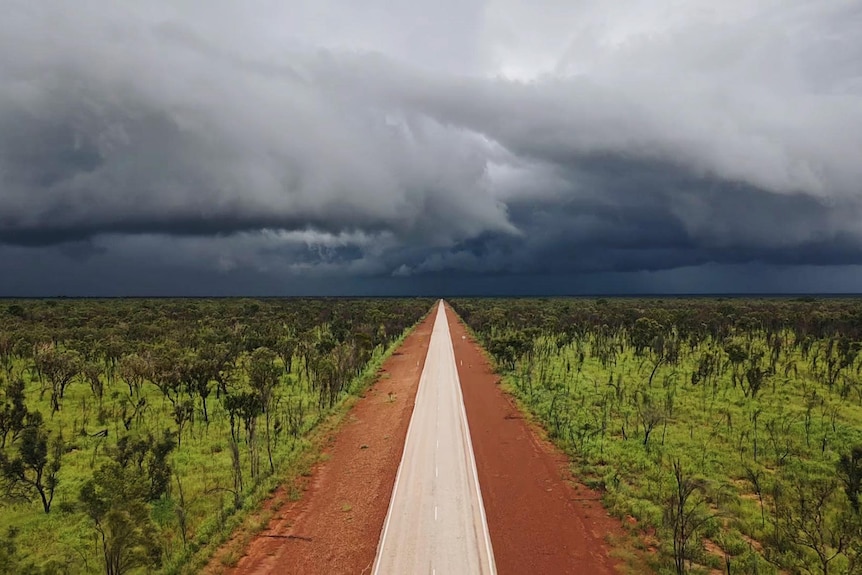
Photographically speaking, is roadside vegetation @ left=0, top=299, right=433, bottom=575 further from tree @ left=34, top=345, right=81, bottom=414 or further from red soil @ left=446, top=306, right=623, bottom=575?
red soil @ left=446, top=306, right=623, bottom=575

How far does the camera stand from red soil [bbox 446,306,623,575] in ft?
59.9

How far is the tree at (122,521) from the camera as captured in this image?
53.8 feet

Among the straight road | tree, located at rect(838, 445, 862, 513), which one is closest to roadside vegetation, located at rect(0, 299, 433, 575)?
the straight road

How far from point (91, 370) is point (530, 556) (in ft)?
129

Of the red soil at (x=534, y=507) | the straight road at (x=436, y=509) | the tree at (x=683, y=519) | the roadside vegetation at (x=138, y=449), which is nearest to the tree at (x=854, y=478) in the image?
the tree at (x=683, y=519)

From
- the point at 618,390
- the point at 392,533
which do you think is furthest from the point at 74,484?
the point at 618,390

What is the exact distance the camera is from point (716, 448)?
30.2 meters

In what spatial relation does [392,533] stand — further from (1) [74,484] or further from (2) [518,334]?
(2) [518,334]

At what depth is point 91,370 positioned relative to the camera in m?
41.4

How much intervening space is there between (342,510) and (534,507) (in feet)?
28.1

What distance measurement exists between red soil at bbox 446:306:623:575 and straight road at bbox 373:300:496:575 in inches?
27.2

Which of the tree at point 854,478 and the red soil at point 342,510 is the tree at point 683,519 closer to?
the tree at point 854,478

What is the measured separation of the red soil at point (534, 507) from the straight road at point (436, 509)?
0.69 metres

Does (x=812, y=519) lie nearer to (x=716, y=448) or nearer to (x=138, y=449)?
(x=716, y=448)
